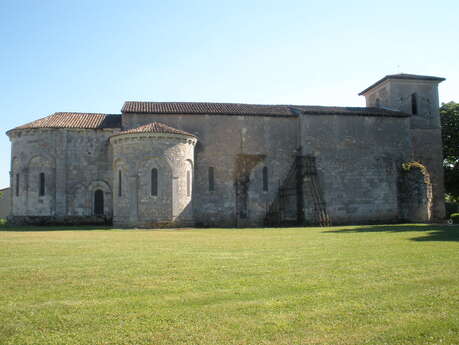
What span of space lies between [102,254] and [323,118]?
22.5 metres

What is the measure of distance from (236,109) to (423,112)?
15.5 m

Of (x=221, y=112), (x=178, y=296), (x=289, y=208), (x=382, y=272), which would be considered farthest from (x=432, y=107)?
(x=178, y=296)

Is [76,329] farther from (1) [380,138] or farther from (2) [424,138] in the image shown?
(2) [424,138]

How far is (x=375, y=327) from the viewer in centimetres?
515

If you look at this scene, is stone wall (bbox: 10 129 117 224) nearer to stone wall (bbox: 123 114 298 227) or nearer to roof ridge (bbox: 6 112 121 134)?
roof ridge (bbox: 6 112 121 134)

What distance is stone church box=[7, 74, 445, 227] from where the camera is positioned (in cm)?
2756

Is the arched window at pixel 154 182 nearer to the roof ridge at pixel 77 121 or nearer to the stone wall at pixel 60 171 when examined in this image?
the stone wall at pixel 60 171

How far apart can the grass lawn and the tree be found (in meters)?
30.0

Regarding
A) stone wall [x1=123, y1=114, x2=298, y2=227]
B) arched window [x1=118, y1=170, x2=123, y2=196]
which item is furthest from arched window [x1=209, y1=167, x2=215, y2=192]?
arched window [x1=118, y1=170, x2=123, y2=196]

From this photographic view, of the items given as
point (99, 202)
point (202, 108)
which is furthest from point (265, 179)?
point (99, 202)

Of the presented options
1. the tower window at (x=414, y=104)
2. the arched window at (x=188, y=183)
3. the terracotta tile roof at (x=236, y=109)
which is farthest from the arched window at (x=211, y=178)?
the tower window at (x=414, y=104)

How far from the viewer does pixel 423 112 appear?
34031 mm

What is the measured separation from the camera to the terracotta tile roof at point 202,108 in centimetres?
2907

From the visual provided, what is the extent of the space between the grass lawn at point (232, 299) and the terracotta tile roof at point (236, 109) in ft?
63.4
